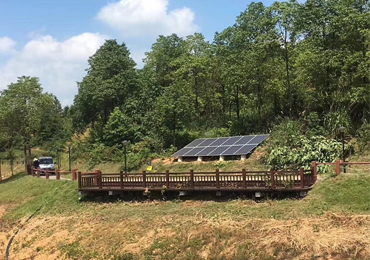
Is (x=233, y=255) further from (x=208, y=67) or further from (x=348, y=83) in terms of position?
(x=208, y=67)

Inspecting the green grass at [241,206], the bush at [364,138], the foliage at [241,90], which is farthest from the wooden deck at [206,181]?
the bush at [364,138]

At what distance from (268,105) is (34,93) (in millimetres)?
21727

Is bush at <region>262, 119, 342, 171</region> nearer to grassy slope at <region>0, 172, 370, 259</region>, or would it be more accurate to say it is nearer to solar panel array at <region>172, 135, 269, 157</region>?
solar panel array at <region>172, 135, 269, 157</region>

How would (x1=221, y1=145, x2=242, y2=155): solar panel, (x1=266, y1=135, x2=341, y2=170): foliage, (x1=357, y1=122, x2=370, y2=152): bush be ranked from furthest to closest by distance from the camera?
(x1=221, y1=145, x2=242, y2=155): solar panel < (x1=357, y1=122, x2=370, y2=152): bush < (x1=266, y1=135, x2=341, y2=170): foliage

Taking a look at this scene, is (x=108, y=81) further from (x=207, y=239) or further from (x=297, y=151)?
(x=207, y=239)

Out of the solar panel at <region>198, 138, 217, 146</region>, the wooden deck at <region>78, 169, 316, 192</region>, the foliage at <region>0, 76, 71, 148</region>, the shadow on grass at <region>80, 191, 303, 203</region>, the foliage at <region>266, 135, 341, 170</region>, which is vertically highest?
the foliage at <region>0, 76, 71, 148</region>

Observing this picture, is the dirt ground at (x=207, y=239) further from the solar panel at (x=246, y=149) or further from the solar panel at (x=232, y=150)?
the solar panel at (x=232, y=150)

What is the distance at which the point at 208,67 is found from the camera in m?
38.8

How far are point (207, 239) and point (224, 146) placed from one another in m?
14.9

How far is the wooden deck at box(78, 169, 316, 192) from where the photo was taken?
16.8 metres

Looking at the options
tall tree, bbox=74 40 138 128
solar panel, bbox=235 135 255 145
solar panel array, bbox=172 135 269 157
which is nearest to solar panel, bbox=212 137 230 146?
solar panel array, bbox=172 135 269 157

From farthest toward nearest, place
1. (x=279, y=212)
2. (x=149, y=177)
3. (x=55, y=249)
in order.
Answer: (x=149, y=177)
(x=55, y=249)
(x=279, y=212)

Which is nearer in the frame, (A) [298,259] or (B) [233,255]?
(A) [298,259]

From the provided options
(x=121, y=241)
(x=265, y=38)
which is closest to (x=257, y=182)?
(x=121, y=241)
